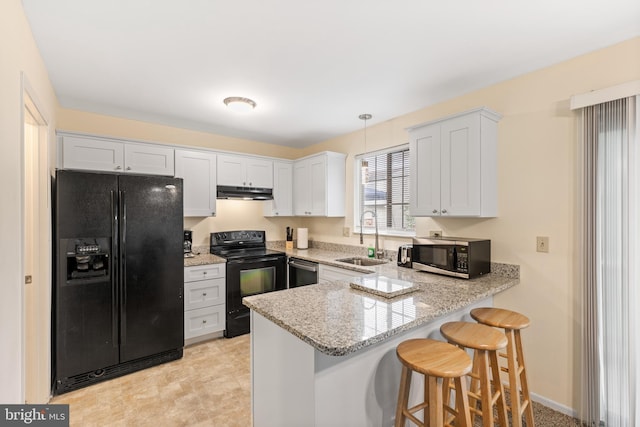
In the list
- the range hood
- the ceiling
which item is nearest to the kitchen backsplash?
the range hood

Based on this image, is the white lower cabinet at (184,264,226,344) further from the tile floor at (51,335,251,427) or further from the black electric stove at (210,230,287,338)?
the tile floor at (51,335,251,427)

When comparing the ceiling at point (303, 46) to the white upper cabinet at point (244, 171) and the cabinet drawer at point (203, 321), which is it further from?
the cabinet drawer at point (203, 321)

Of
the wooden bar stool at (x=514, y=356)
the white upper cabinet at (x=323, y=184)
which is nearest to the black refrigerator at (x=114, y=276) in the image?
the white upper cabinet at (x=323, y=184)

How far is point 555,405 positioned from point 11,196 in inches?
139

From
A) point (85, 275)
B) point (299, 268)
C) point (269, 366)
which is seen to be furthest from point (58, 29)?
point (299, 268)

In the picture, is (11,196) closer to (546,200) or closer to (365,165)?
(365,165)

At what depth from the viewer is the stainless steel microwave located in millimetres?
2256

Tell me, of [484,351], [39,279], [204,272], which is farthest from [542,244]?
[39,279]

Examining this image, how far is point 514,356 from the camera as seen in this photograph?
1759mm

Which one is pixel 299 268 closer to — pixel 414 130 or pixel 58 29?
pixel 414 130

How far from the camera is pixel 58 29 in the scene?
1784mm

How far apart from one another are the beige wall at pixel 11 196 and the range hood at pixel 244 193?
2.14m

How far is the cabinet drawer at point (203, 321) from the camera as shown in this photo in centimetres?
319

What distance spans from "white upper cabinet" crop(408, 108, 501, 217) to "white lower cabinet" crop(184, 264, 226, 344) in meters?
2.33
